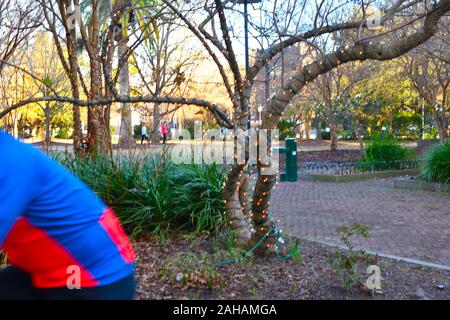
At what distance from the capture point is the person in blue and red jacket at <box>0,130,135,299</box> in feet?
5.33

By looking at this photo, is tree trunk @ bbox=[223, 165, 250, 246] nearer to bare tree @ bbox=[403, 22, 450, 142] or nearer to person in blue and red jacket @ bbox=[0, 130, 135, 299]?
person in blue and red jacket @ bbox=[0, 130, 135, 299]

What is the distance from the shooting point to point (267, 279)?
4590mm

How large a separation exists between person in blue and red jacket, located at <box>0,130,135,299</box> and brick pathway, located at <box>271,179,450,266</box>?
4890mm

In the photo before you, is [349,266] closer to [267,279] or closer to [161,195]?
[267,279]

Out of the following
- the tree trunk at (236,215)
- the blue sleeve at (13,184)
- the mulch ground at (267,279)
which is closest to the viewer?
the blue sleeve at (13,184)

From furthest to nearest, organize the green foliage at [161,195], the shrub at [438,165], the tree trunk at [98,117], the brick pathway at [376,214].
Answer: the shrub at [438,165], the tree trunk at [98,117], the brick pathway at [376,214], the green foliage at [161,195]

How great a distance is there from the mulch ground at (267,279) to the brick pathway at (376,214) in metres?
1.20

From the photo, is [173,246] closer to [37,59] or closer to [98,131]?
[98,131]

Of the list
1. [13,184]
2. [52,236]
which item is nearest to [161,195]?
[52,236]

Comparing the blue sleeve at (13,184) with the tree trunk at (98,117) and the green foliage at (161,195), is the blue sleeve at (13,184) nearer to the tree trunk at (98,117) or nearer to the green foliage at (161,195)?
the green foliage at (161,195)

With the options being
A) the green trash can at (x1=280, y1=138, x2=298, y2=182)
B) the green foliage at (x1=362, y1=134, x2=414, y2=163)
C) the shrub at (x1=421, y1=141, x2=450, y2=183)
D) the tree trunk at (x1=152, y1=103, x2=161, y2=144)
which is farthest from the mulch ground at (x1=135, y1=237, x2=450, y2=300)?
the green foliage at (x1=362, y1=134, x2=414, y2=163)

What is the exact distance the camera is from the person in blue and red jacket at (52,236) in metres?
1.63

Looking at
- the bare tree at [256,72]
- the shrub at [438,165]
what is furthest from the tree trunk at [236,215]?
the shrub at [438,165]

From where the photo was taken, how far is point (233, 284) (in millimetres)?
4445
